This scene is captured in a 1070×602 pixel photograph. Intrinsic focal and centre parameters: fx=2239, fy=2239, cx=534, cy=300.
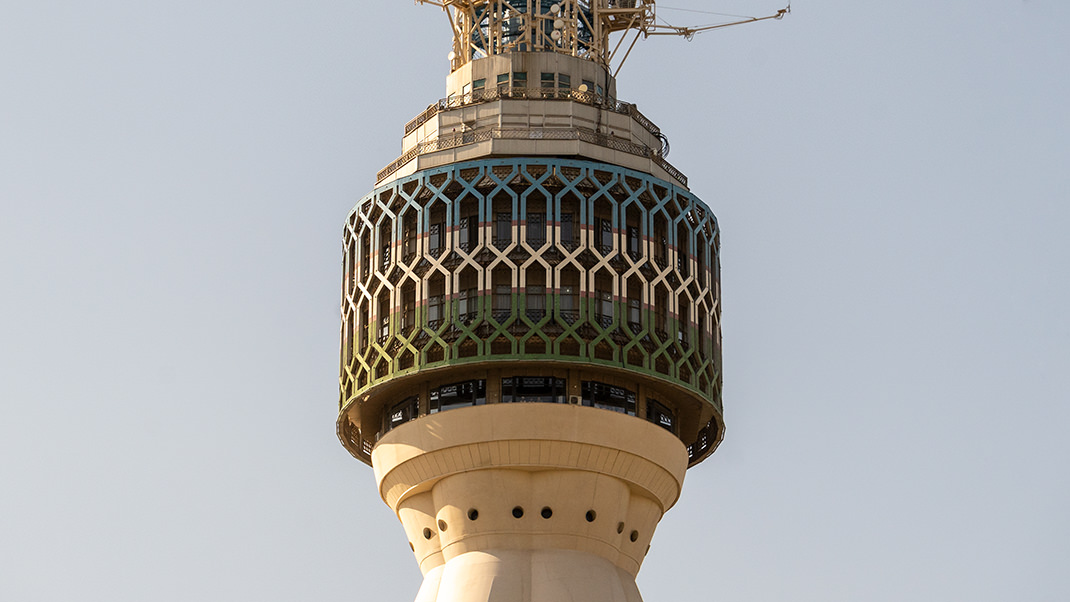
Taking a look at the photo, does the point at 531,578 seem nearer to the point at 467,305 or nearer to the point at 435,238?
the point at 467,305

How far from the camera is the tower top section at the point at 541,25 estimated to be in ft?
241

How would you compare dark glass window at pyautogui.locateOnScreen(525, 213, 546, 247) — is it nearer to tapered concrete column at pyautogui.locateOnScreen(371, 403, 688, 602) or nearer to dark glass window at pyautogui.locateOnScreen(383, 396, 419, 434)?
tapered concrete column at pyautogui.locateOnScreen(371, 403, 688, 602)

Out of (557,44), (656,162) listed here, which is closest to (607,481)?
(656,162)

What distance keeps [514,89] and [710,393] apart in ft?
38.0

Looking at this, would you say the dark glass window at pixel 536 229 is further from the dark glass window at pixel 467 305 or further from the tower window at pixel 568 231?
the dark glass window at pixel 467 305

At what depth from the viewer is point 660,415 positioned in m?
67.4

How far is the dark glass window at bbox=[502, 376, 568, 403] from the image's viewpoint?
65562 millimetres

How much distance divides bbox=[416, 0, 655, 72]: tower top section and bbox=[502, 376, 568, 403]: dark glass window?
12.5m

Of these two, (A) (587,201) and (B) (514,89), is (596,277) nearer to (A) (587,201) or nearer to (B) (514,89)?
(A) (587,201)

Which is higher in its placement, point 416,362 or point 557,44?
point 557,44

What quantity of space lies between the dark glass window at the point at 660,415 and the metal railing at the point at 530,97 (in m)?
9.73

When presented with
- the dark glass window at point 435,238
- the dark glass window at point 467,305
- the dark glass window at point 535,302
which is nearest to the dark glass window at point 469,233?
the dark glass window at point 435,238

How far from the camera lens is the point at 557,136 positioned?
225 ft

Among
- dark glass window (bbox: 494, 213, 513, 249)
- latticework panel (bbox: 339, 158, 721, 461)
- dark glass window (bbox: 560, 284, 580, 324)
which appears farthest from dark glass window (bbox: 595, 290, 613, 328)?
dark glass window (bbox: 494, 213, 513, 249)
